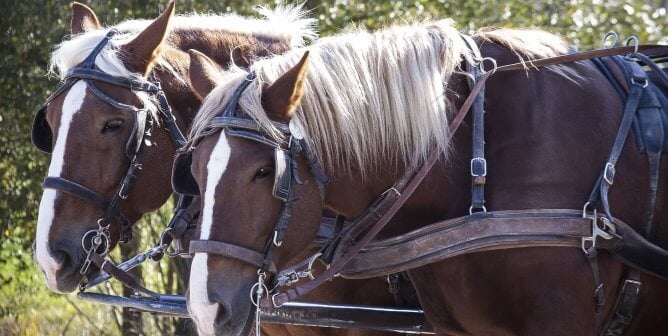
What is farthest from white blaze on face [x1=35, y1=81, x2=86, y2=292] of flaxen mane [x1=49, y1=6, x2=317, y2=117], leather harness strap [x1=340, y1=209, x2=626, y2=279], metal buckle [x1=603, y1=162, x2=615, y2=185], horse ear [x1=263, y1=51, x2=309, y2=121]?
metal buckle [x1=603, y1=162, x2=615, y2=185]

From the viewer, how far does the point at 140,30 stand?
3.89 m

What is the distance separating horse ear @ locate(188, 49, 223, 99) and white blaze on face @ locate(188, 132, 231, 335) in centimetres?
42

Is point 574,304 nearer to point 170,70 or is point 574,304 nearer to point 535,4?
point 170,70

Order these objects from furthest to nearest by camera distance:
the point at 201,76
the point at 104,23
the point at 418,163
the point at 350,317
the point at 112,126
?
the point at 104,23 → the point at 112,126 → the point at 350,317 → the point at 201,76 → the point at 418,163

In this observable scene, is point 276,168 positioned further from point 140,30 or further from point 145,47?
point 140,30

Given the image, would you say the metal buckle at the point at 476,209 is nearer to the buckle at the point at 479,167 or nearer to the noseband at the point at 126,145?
the buckle at the point at 479,167

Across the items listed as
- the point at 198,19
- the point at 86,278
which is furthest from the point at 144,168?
the point at 198,19

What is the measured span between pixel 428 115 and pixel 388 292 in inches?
34.2

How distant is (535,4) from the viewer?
647 cm

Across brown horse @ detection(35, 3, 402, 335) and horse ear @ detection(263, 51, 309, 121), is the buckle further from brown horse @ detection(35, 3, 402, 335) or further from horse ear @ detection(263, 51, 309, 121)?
brown horse @ detection(35, 3, 402, 335)

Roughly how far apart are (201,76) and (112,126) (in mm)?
544

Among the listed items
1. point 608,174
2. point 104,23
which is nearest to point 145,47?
point 608,174

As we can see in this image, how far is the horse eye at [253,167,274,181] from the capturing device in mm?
2707

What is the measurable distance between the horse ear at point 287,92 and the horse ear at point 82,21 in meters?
1.50
